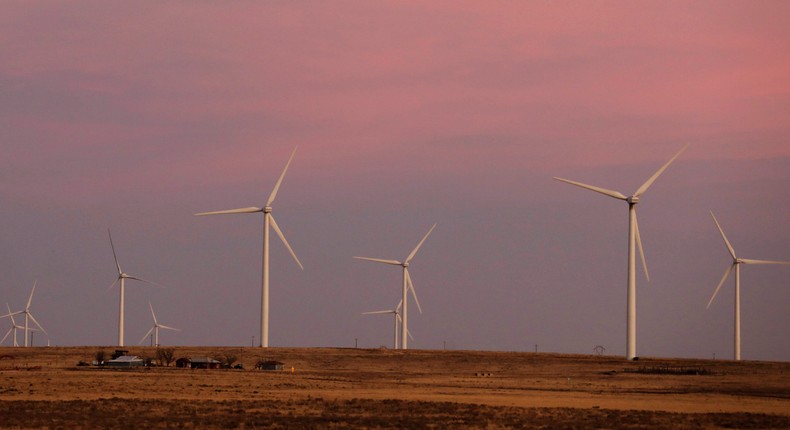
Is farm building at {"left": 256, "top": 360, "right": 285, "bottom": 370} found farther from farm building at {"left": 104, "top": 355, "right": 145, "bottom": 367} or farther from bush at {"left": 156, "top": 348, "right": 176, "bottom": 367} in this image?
farm building at {"left": 104, "top": 355, "right": 145, "bottom": 367}

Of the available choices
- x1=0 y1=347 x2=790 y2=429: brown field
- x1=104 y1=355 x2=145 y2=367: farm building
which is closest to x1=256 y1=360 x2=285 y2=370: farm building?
x1=0 y1=347 x2=790 y2=429: brown field

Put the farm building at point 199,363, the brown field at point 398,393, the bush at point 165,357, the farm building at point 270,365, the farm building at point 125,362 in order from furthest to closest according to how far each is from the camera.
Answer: the bush at point 165,357 < the farm building at point 270,365 < the farm building at point 199,363 < the farm building at point 125,362 < the brown field at point 398,393

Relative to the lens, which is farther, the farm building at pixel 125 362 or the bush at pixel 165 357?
the bush at pixel 165 357

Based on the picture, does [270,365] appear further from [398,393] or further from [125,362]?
[398,393]

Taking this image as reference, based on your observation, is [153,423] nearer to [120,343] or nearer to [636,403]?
[636,403]

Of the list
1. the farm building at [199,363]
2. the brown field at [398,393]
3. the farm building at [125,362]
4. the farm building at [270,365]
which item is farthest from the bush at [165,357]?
the farm building at [270,365]

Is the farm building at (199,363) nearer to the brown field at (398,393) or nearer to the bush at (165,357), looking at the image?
the bush at (165,357)

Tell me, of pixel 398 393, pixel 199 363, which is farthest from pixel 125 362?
pixel 398 393

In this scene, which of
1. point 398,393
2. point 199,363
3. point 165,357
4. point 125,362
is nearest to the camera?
point 398,393

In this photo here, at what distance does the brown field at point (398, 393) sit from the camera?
6819cm

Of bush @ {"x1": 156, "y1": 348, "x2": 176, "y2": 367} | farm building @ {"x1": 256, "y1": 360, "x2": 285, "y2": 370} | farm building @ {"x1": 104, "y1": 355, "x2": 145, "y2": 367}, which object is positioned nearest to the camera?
farm building @ {"x1": 104, "y1": 355, "x2": 145, "y2": 367}

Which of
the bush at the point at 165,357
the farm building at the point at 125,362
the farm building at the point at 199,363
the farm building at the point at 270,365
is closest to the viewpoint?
the farm building at the point at 125,362

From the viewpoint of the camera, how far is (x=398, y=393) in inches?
3656

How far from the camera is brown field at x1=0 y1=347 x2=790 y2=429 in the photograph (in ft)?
224
